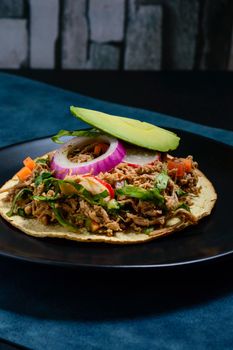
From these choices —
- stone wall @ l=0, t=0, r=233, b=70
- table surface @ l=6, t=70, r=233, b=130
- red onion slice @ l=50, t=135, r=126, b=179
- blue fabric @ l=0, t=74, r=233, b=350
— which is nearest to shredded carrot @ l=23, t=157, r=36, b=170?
red onion slice @ l=50, t=135, r=126, b=179

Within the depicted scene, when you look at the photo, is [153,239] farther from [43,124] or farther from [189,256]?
[43,124]

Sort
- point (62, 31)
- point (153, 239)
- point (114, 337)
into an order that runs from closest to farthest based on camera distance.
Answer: point (114, 337) → point (153, 239) → point (62, 31)

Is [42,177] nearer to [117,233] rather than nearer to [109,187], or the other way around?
[109,187]

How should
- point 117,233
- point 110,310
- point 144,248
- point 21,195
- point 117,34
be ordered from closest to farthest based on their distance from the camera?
point 110,310 → point 144,248 → point 117,233 → point 21,195 → point 117,34

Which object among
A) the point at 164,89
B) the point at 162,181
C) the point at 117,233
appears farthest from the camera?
the point at 164,89

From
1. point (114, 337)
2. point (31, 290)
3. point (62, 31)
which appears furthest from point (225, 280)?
point (62, 31)

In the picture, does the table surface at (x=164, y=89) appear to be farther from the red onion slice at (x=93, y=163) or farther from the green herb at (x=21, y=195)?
the green herb at (x=21, y=195)

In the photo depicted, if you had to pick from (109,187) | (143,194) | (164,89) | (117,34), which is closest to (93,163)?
(109,187)
